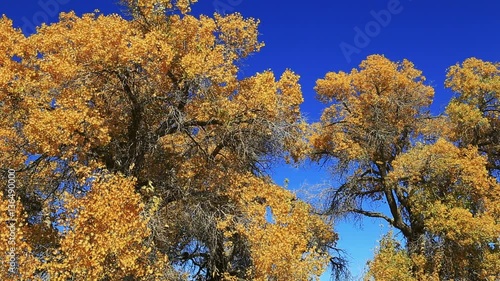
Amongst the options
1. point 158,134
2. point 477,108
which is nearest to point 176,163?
point 158,134

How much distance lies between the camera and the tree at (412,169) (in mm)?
19062

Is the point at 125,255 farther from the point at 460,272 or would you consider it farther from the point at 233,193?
the point at 460,272

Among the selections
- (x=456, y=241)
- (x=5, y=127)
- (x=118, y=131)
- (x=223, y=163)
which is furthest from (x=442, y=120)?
(x=5, y=127)

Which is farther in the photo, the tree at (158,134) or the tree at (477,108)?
the tree at (477,108)

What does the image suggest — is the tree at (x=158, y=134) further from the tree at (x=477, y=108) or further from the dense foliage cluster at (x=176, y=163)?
the tree at (x=477, y=108)

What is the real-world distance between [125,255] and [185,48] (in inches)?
284

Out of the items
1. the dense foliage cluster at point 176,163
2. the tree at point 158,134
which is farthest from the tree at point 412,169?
the tree at point 158,134

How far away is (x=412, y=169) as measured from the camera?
67.8 feet

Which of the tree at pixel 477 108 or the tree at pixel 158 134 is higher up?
the tree at pixel 477 108

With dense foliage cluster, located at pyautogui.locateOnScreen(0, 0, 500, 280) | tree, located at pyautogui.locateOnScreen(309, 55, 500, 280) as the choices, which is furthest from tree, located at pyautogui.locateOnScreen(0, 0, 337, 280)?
tree, located at pyautogui.locateOnScreen(309, 55, 500, 280)

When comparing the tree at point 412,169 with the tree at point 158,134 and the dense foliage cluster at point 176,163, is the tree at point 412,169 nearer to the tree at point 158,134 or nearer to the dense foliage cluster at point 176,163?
the dense foliage cluster at point 176,163

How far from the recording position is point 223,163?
18.1 meters

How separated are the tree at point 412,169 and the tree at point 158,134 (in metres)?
5.85

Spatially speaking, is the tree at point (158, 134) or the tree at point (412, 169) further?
the tree at point (412, 169)
